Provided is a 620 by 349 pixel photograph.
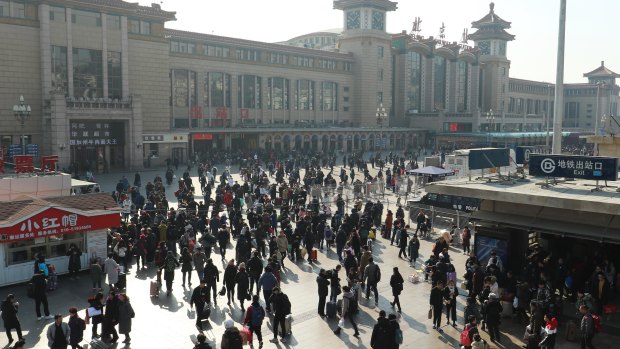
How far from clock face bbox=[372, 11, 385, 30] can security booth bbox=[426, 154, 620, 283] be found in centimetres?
7125

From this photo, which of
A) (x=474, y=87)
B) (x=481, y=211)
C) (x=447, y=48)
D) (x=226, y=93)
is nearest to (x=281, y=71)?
(x=226, y=93)

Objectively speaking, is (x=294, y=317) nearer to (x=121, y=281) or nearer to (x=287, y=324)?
(x=287, y=324)

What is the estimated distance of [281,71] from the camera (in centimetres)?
7438

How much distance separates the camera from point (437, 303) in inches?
531

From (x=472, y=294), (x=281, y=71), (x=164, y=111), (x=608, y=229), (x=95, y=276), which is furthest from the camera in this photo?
(x=281, y=71)

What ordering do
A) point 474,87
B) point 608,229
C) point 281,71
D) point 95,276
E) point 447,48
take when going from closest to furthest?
1. point 608,229
2. point 95,276
3. point 281,71
4. point 447,48
5. point 474,87

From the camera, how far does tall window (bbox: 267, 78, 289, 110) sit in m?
73.6

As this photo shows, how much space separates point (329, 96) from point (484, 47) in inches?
1749

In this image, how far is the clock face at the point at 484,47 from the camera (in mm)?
110688

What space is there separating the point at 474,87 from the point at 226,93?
56.8 meters

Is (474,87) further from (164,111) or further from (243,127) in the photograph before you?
(164,111)

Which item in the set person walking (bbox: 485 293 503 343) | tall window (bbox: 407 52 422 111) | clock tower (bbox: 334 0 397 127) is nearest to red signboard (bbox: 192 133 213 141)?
clock tower (bbox: 334 0 397 127)

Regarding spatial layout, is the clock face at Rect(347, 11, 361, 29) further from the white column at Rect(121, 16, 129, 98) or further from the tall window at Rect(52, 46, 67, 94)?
the tall window at Rect(52, 46, 67, 94)

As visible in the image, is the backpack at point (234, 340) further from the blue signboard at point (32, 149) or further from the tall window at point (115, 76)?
the tall window at point (115, 76)
